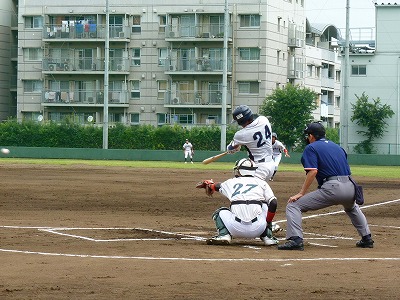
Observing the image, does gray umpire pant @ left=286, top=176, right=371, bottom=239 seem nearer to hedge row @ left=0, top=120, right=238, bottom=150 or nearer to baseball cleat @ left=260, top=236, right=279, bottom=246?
baseball cleat @ left=260, top=236, right=279, bottom=246

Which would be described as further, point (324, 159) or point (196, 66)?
point (196, 66)

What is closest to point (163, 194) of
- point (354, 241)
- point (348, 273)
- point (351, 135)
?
point (354, 241)

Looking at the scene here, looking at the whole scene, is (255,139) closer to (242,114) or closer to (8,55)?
(242,114)

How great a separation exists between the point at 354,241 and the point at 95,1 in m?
75.8

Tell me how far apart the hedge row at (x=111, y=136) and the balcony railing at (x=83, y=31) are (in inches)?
349

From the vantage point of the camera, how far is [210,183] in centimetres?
1462

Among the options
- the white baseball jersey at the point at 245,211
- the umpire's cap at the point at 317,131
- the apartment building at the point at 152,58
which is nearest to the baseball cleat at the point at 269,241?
the white baseball jersey at the point at 245,211

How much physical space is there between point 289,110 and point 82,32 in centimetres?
2029

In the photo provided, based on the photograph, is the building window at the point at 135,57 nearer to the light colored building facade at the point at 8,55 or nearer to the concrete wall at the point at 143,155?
the light colored building facade at the point at 8,55

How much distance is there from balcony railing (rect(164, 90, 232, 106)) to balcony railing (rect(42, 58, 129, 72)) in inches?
187

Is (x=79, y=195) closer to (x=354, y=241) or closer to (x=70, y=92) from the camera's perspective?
(x=354, y=241)

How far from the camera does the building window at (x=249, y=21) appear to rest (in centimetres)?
8512

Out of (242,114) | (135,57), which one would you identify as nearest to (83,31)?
(135,57)

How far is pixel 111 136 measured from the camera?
8219 cm
